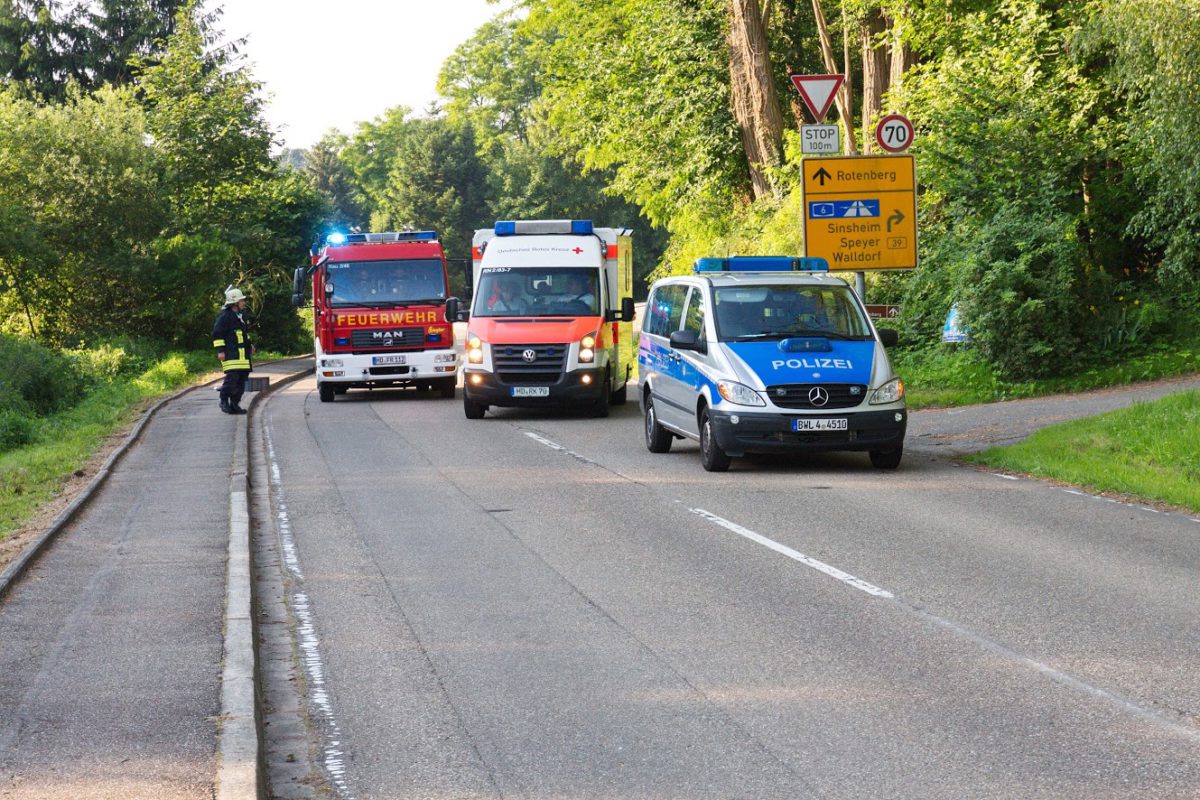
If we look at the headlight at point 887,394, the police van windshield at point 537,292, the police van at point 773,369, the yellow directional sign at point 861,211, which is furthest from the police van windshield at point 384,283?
the headlight at point 887,394

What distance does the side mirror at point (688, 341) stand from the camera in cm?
1529

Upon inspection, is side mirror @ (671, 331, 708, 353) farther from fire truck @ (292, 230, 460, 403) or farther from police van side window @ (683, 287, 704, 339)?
fire truck @ (292, 230, 460, 403)

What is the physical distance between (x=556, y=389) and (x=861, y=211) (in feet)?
16.8

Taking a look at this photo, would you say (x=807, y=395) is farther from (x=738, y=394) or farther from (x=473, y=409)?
(x=473, y=409)

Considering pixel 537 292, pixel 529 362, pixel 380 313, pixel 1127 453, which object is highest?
pixel 537 292

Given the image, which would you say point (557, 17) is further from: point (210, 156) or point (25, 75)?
point (25, 75)

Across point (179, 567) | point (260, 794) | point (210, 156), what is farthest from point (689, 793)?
point (210, 156)

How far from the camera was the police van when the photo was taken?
47.0 ft

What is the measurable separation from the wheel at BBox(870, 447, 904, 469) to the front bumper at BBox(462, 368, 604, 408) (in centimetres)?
725

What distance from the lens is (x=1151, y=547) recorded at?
9.98 metres

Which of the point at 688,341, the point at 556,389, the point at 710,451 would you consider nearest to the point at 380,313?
the point at 556,389

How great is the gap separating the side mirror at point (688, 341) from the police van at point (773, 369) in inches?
0.5

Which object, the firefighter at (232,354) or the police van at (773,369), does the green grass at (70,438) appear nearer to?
the firefighter at (232,354)

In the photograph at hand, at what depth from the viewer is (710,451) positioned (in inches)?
582
